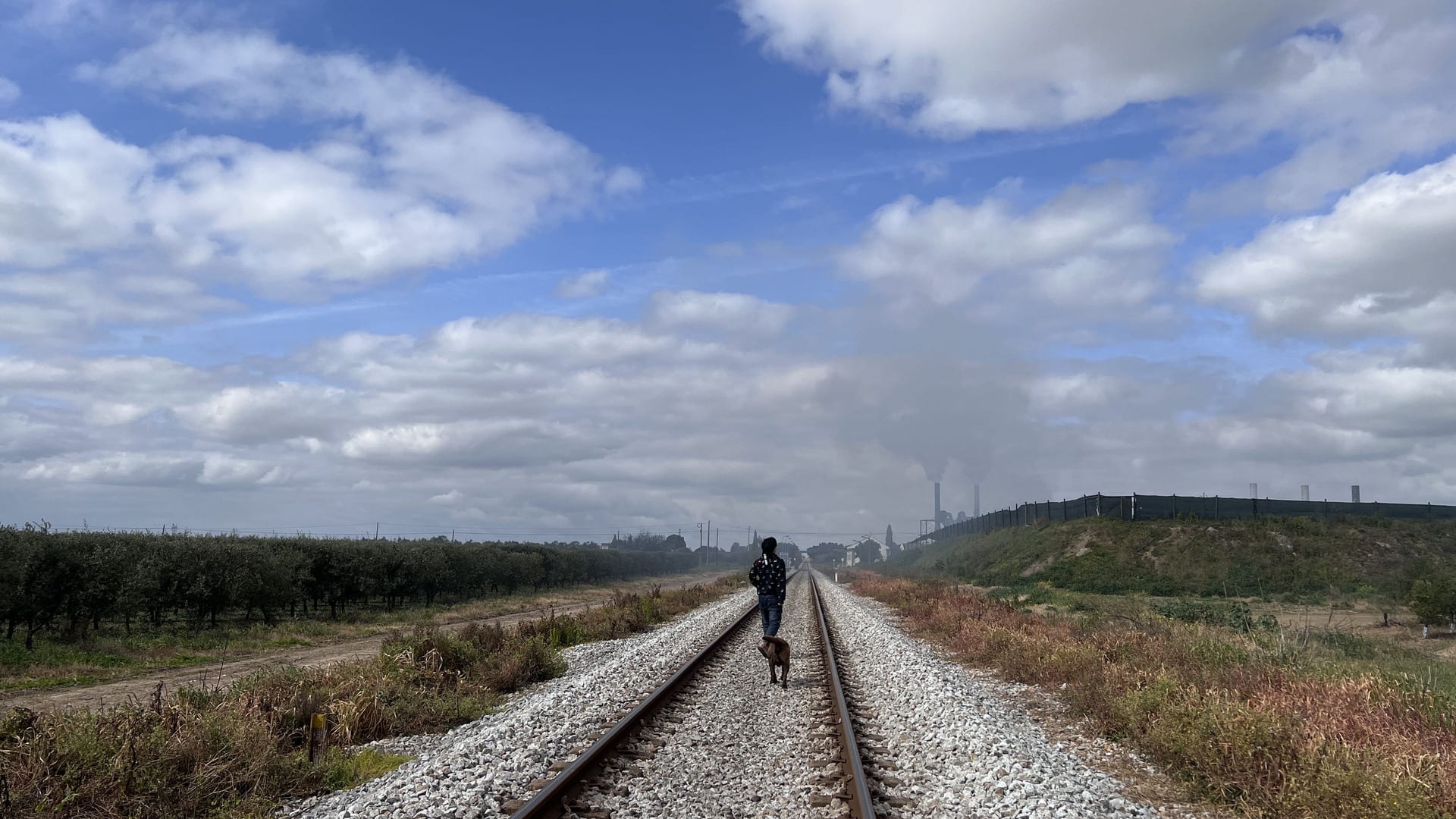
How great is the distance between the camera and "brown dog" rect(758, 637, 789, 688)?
43.8ft

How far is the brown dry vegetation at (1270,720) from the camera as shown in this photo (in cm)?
596

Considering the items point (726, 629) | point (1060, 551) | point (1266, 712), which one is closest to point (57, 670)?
point (726, 629)

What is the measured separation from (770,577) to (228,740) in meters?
8.18

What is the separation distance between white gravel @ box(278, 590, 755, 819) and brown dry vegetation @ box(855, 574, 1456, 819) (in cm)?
560

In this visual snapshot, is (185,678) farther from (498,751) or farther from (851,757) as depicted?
(851,757)

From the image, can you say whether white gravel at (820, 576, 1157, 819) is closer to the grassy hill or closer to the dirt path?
the dirt path

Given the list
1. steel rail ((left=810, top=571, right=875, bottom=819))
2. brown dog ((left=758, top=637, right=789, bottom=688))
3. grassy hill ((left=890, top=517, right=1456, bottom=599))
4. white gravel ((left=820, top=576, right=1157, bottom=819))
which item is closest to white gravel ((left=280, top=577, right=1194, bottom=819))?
white gravel ((left=820, top=576, right=1157, bottom=819))

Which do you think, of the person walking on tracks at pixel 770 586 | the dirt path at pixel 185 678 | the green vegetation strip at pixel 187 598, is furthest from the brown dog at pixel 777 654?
the green vegetation strip at pixel 187 598

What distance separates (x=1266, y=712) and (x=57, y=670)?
879 inches

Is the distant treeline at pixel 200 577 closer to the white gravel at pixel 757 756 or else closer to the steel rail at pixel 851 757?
the white gravel at pixel 757 756

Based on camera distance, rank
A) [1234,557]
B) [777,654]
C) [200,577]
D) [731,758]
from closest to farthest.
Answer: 1. [731,758]
2. [777,654]
3. [200,577]
4. [1234,557]

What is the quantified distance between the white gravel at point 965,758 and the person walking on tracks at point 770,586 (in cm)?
154

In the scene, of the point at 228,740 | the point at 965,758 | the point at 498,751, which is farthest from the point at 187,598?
the point at 965,758

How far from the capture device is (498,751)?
8242 millimetres
